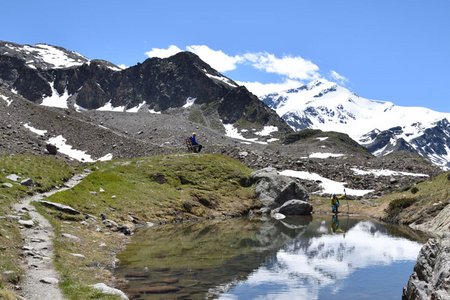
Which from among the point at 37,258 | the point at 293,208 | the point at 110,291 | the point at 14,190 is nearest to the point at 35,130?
the point at 293,208

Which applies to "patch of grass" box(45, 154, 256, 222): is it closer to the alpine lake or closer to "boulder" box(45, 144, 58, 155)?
the alpine lake

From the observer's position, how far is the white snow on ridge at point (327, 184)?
9503 cm

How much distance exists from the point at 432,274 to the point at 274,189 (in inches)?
2261

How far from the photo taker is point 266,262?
36.3 metres

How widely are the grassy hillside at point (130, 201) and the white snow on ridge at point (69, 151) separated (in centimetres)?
6679

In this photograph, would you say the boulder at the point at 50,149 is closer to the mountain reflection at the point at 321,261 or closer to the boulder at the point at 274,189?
the boulder at the point at 274,189

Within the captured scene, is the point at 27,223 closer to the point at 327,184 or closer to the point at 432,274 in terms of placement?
the point at 432,274

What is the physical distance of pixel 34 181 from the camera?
51.7 m

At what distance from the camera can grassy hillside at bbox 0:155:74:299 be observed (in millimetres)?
22344

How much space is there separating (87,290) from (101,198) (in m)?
34.8

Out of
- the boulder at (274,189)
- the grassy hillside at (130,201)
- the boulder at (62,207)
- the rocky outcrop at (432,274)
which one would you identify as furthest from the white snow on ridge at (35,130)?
the rocky outcrop at (432,274)

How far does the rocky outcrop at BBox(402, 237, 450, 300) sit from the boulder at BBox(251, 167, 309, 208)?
54.5 metres

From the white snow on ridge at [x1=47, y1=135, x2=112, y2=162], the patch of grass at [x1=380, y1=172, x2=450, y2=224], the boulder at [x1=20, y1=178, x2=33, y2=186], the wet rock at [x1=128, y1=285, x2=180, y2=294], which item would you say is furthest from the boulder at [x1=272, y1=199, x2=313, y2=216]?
the white snow on ridge at [x1=47, y1=135, x2=112, y2=162]

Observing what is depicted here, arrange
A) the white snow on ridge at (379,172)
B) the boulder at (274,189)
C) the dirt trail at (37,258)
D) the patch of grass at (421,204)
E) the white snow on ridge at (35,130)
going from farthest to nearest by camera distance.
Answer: the white snow on ridge at (35,130) → the white snow on ridge at (379,172) → the boulder at (274,189) → the patch of grass at (421,204) → the dirt trail at (37,258)
